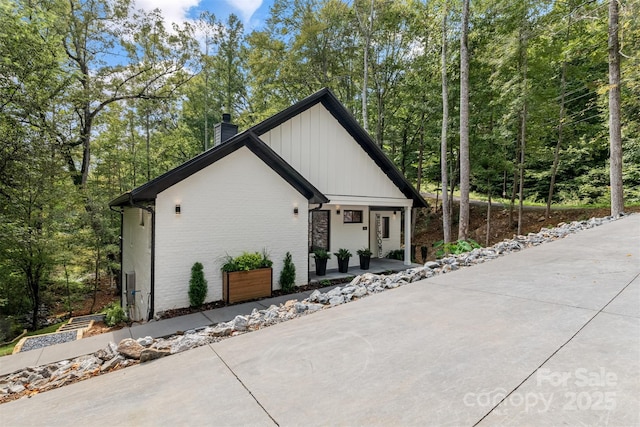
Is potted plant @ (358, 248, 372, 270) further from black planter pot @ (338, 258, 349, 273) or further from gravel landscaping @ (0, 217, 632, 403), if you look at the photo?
gravel landscaping @ (0, 217, 632, 403)

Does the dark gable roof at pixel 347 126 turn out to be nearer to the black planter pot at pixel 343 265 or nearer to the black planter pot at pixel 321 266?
the black planter pot at pixel 343 265

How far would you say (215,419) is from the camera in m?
1.61

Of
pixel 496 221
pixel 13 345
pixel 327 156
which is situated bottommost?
pixel 13 345

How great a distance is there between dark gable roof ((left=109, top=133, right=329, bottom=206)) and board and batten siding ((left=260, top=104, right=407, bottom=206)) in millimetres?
1038

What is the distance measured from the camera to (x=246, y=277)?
689 centimetres

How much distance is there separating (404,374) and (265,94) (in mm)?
18621

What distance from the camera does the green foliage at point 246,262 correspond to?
268 inches

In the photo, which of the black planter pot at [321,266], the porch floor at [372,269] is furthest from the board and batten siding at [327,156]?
the porch floor at [372,269]

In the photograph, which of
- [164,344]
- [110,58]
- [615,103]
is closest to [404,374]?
[164,344]

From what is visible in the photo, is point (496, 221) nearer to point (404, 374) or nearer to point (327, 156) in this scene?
point (327, 156)

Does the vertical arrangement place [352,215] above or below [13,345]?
above

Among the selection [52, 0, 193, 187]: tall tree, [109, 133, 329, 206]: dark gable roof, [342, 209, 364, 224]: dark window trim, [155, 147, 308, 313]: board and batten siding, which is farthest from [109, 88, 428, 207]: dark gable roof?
[52, 0, 193, 187]: tall tree

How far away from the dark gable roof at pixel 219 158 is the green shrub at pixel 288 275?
1883 millimetres

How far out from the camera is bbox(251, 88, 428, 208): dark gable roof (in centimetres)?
837
